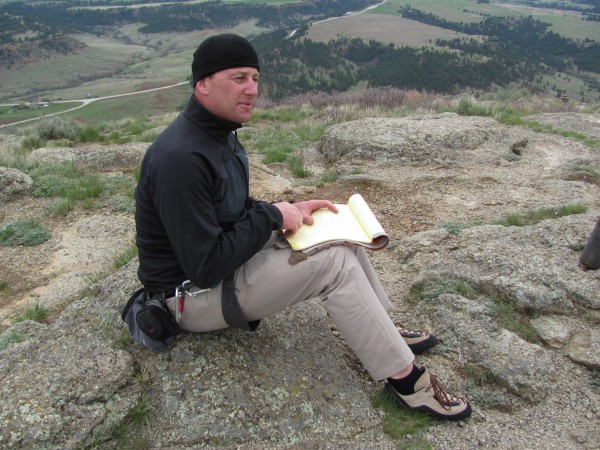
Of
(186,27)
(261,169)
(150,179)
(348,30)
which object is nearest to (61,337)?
(150,179)

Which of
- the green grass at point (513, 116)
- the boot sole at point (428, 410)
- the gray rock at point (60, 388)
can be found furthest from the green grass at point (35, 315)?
the green grass at point (513, 116)

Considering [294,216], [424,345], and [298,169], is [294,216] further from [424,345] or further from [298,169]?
[298,169]

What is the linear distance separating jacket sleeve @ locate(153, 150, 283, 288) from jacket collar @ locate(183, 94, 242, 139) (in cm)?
25

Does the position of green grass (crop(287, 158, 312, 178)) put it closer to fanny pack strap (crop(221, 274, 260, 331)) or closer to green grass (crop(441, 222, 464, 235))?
green grass (crop(441, 222, 464, 235))

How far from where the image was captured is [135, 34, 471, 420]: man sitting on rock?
2.20m

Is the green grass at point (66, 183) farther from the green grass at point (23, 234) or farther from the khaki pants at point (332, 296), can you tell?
the khaki pants at point (332, 296)

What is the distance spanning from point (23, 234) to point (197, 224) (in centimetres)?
439

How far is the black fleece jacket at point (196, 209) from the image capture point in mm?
2158

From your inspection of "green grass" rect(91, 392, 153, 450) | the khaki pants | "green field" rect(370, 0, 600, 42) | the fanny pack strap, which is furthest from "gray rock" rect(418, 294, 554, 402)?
"green field" rect(370, 0, 600, 42)

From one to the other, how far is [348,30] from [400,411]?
11109 cm

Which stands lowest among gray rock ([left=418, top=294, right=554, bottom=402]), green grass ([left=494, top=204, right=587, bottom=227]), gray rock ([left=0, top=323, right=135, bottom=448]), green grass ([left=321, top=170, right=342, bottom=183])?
green grass ([left=321, top=170, right=342, bottom=183])

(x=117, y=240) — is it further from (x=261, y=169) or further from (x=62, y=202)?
(x=261, y=169)

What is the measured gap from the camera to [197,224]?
217 cm

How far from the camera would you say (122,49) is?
441 ft
